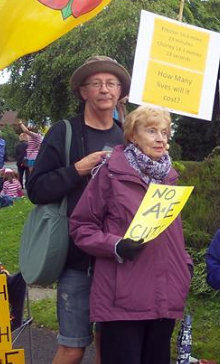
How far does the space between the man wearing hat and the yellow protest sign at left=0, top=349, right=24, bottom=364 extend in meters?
0.34

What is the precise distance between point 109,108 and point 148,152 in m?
0.43

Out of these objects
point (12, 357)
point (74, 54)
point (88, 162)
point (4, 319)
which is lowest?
point (12, 357)

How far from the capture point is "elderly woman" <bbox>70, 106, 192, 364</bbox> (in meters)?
2.61

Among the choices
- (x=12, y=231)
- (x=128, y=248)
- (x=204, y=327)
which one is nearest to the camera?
(x=128, y=248)

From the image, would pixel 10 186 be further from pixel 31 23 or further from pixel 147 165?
pixel 147 165

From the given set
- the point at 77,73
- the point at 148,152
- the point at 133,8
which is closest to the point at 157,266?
the point at 148,152

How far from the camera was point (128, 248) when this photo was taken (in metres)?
2.50

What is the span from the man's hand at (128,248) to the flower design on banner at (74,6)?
60.3 inches

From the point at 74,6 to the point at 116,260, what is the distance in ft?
5.31

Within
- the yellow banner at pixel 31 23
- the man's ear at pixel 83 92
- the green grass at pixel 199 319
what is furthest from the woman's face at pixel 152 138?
the green grass at pixel 199 319

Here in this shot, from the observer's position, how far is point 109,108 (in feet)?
9.93

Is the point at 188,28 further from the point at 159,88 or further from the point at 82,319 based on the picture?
the point at 82,319

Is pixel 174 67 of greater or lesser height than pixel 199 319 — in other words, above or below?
above

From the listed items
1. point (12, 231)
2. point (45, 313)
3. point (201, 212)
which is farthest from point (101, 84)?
point (12, 231)
